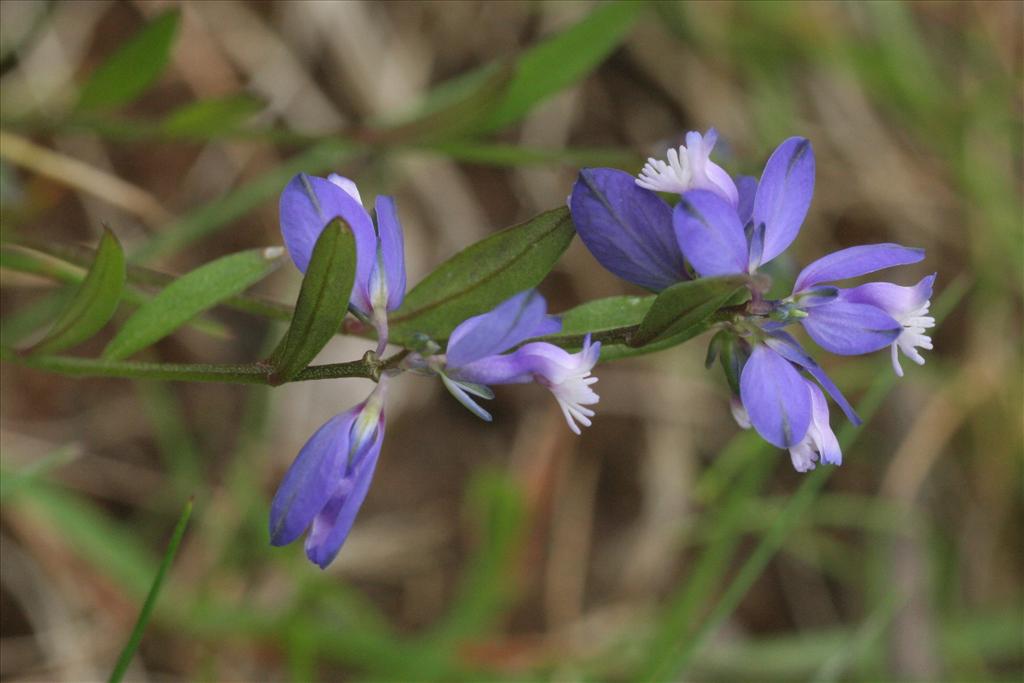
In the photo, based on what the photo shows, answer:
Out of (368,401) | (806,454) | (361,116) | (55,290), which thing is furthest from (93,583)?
(806,454)

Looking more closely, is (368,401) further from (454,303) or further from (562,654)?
(562,654)

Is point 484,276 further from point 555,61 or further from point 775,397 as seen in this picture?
point 555,61

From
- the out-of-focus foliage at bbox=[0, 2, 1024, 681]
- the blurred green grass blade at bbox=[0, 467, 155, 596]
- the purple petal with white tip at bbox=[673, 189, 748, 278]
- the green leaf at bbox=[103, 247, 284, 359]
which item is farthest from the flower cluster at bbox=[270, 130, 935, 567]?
the blurred green grass blade at bbox=[0, 467, 155, 596]

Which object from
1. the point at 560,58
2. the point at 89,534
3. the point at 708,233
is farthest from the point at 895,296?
the point at 89,534

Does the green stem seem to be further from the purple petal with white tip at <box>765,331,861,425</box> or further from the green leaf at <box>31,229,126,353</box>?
the purple petal with white tip at <box>765,331,861,425</box>

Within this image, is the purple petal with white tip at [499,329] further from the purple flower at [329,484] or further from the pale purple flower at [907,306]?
the pale purple flower at [907,306]
